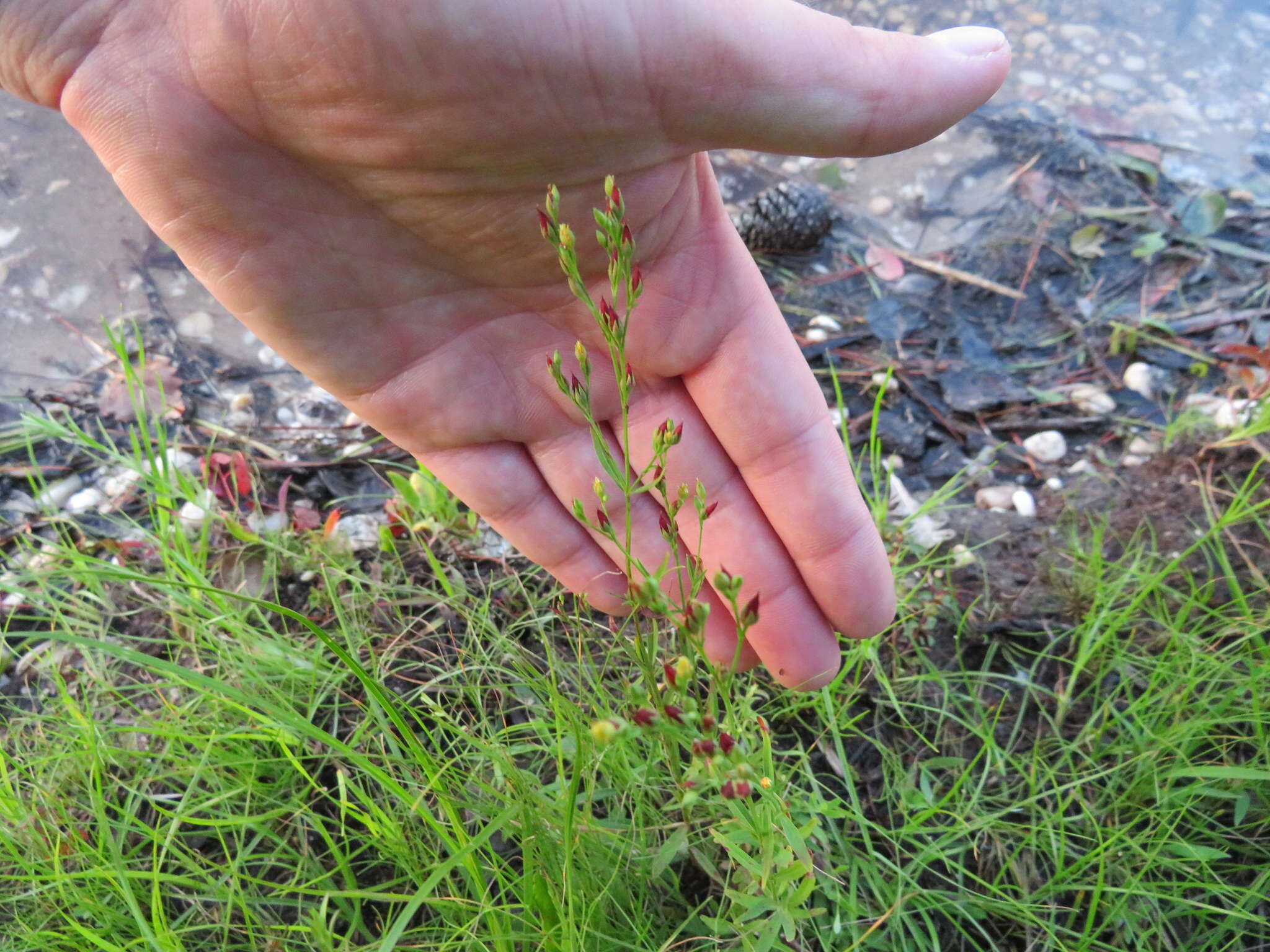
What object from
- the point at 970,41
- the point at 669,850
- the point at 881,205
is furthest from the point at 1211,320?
the point at 669,850

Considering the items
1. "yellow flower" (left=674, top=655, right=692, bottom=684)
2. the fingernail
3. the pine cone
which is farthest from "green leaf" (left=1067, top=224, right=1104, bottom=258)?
"yellow flower" (left=674, top=655, right=692, bottom=684)

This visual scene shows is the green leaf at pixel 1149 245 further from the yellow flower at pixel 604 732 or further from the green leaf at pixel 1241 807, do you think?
the yellow flower at pixel 604 732

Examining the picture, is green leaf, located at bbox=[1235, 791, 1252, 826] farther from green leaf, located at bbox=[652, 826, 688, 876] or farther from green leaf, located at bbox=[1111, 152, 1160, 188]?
green leaf, located at bbox=[1111, 152, 1160, 188]

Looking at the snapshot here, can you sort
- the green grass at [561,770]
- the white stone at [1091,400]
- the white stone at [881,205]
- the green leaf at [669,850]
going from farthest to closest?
the white stone at [881,205] < the white stone at [1091,400] < the green grass at [561,770] < the green leaf at [669,850]

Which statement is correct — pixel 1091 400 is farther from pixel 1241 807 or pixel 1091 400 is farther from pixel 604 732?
pixel 604 732

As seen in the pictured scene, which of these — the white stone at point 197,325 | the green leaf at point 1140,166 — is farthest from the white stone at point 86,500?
the green leaf at point 1140,166

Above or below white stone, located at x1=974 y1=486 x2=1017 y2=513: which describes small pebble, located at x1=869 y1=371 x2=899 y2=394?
above
